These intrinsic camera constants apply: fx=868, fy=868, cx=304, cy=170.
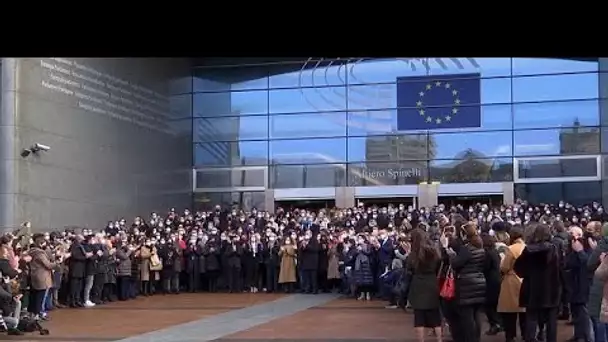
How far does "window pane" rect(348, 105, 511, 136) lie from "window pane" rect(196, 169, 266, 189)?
13.8 feet

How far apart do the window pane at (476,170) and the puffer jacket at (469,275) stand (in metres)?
24.0

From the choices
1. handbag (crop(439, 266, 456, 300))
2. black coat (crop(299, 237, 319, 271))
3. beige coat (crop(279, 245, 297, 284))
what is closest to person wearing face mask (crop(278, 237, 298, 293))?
beige coat (crop(279, 245, 297, 284))

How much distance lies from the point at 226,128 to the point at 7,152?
14.1 m

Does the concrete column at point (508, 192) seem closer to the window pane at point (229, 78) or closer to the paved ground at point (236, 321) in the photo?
the window pane at point (229, 78)

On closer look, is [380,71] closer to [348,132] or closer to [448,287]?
[348,132]

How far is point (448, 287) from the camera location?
10062 millimetres

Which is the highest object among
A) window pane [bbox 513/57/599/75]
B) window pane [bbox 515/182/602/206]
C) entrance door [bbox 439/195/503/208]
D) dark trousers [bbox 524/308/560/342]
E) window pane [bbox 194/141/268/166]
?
window pane [bbox 513/57/599/75]

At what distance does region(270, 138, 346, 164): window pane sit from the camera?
35250mm

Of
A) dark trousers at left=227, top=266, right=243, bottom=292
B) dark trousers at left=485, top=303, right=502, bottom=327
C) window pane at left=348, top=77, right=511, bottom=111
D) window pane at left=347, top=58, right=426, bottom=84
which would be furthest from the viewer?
window pane at left=347, top=58, right=426, bottom=84

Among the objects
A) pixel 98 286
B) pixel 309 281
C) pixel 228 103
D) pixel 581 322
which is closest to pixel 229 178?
pixel 228 103

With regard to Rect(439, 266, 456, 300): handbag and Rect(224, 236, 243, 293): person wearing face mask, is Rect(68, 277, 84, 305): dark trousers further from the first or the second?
Rect(439, 266, 456, 300): handbag

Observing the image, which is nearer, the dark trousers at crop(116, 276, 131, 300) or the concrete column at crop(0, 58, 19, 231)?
the dark trousers at crop(116, 276, 131, 300)
